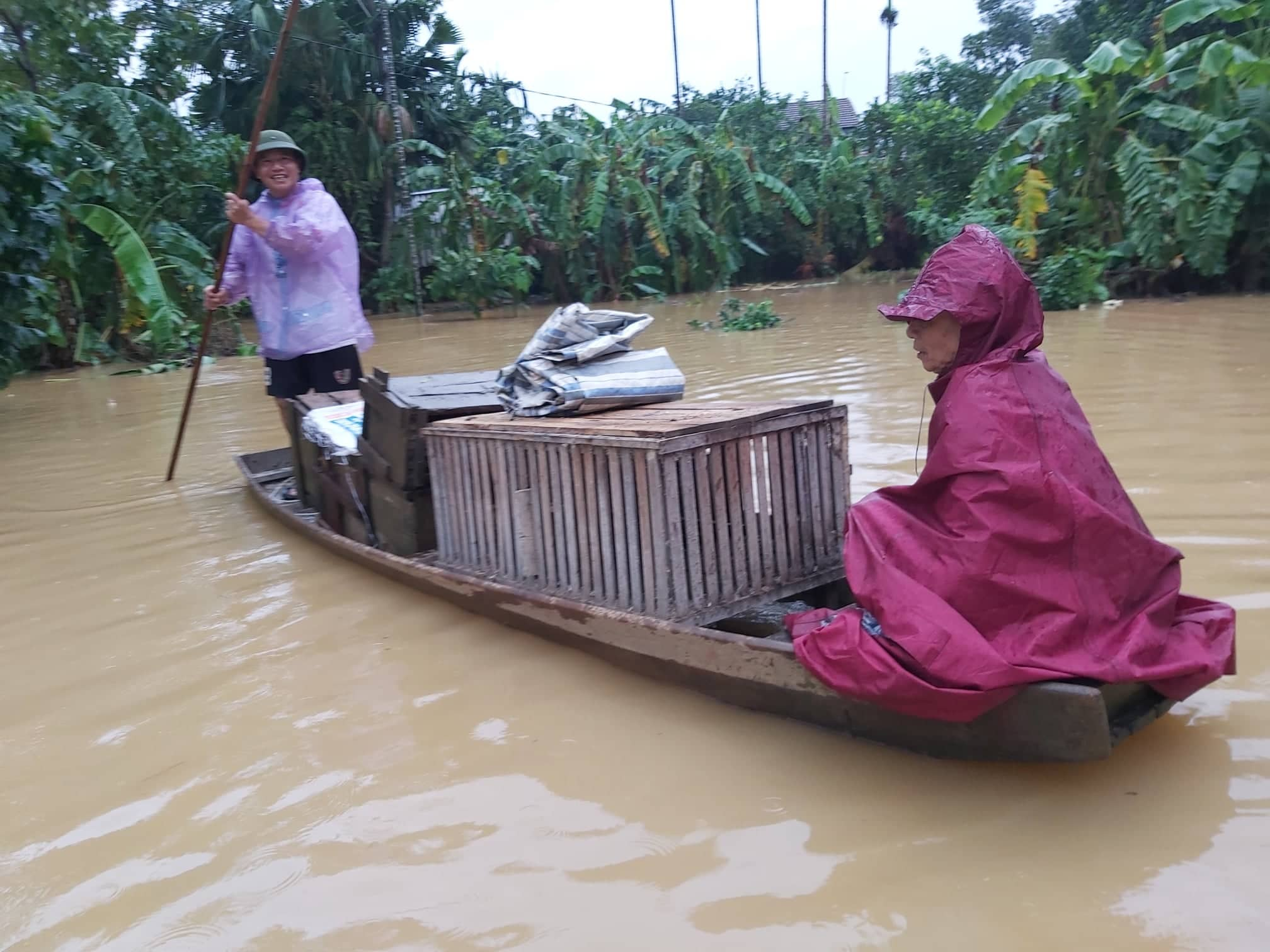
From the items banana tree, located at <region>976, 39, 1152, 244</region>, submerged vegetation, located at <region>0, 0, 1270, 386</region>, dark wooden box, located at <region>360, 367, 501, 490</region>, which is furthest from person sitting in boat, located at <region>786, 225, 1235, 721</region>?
banana tree, located at <region>976, 39, 1152, 244</region>

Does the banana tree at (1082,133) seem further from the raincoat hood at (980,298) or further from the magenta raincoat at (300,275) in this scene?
the raincoat hood at (980,298)

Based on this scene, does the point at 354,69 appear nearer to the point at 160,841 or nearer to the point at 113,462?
the point at 113,462

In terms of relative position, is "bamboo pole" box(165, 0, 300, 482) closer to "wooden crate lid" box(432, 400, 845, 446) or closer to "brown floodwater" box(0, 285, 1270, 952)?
"brown floodwater" box(0, 285, 1270, 952)

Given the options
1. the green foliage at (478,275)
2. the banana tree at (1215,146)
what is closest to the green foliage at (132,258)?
the green foliage at (478,275)

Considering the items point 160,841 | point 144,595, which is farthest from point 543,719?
point 144,595

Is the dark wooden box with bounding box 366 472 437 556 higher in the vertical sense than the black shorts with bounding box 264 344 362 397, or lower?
lower

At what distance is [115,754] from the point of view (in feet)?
10.4

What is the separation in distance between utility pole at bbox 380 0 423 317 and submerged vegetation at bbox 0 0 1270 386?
0.83 feet

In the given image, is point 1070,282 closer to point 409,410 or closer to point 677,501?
point 409,410

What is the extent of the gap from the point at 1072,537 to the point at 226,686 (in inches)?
112

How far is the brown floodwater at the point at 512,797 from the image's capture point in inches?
87.8

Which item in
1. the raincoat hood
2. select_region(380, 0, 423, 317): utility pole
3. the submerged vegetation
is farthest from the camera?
select_region(380, 0, 423, 317): utility pole

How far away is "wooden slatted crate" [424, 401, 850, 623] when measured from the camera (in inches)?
124

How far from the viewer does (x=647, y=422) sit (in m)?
3.25
